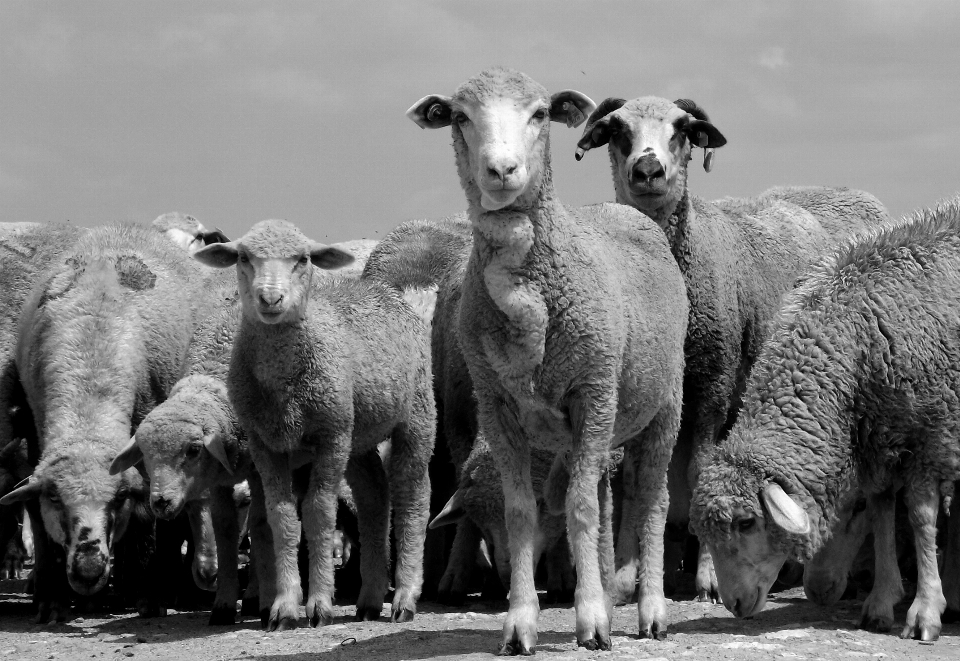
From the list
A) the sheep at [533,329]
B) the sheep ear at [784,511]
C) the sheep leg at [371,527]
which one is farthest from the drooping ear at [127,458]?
the sheep ear at [784,511]

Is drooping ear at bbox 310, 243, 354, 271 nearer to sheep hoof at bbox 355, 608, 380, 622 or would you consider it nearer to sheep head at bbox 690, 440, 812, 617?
sheep hoof at bbox 355, 608, 380, 622

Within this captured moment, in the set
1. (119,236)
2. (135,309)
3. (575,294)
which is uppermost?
(119,236)

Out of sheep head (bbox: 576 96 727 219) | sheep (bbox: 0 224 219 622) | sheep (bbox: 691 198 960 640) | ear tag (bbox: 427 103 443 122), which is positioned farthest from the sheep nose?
sheep (bbox: 0 224 219 622)

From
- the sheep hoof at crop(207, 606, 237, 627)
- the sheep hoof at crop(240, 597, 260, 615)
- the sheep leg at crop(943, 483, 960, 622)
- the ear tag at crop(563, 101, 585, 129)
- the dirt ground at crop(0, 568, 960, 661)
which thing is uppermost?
the ear tag at crop(563, 101, 585, 129)

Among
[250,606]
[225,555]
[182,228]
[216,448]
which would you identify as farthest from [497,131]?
[182,228]

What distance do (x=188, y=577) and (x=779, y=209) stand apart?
6.17m

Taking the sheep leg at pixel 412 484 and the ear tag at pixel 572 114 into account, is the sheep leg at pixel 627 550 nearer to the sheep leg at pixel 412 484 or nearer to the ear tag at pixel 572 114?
the sheep leg at pixel 412 484

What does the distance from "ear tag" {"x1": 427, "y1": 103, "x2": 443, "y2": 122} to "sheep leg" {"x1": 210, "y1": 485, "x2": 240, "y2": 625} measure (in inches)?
137

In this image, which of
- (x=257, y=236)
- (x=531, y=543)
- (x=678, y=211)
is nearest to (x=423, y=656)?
(x=531, y=543)

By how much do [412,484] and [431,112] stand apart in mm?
3212

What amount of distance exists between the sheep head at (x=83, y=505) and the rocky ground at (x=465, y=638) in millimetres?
445

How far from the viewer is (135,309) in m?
11.5

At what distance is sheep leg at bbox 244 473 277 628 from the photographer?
9.76m

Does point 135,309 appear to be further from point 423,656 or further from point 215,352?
point 423,656
